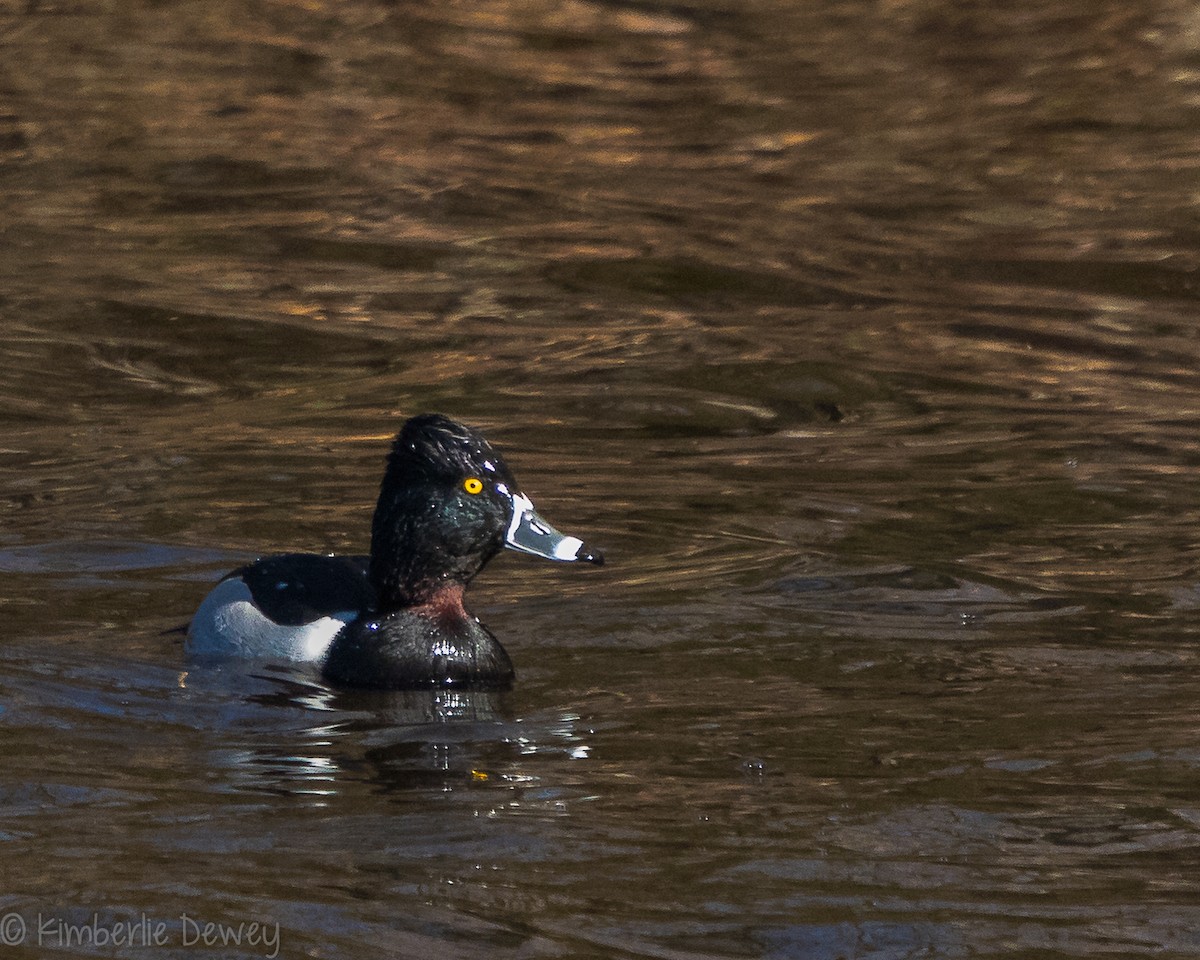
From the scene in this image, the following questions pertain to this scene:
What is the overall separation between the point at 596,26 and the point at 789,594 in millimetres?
12586

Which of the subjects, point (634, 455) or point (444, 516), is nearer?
point (444, 516)

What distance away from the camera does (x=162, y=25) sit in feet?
65.5

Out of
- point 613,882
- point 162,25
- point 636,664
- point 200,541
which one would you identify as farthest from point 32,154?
point 613,882

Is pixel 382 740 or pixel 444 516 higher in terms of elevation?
pixel 444 516

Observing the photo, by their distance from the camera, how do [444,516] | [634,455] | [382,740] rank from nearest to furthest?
[382,740] → [444,516] → [634,455]

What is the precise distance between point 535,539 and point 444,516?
0.33 metres

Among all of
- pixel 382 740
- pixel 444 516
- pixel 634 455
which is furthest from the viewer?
pixel 634 455

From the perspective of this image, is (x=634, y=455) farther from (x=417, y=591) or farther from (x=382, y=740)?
(x=382, y=740)

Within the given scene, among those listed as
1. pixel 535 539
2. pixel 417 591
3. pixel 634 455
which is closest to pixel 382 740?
pixel 417 591

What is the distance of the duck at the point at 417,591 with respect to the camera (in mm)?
7375

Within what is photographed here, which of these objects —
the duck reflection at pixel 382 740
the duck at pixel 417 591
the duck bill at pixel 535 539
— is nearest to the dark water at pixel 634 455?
the duck reflection at pixel 382 740

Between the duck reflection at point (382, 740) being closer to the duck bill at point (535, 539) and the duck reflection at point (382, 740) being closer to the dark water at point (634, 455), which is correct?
the dark water at point (634, 455)

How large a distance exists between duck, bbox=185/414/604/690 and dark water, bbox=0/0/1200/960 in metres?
0.16

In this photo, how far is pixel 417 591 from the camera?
752 centimetres
